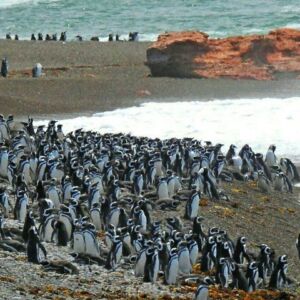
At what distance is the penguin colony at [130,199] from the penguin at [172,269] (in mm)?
11

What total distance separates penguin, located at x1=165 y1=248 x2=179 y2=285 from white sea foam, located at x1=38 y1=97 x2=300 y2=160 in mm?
12146

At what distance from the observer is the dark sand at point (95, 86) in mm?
29844

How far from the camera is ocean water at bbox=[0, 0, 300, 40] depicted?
5331 cm

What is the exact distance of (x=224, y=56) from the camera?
34.9 meters

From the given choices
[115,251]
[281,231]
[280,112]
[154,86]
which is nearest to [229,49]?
[154,86]

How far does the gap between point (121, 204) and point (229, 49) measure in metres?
20.0

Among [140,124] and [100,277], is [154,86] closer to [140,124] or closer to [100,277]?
[140,124]

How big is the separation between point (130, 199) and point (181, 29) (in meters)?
38.4

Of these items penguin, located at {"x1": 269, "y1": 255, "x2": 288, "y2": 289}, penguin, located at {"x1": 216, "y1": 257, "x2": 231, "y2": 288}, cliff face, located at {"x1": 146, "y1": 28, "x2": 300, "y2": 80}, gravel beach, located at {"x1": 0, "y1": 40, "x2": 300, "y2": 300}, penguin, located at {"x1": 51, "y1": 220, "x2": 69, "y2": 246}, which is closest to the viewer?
gravel beach, located at {"x1": 0, "y1": 40, "x2": 300, "y2": 300}

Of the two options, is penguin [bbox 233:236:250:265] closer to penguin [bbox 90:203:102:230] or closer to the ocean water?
penguin [bbox 90:203:102:230]

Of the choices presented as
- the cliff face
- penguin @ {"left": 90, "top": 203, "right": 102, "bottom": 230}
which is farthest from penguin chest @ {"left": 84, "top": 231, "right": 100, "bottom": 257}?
the cliff face

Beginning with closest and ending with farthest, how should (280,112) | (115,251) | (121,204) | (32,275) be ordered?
(32,275) → (115,251) → (121,204) → (280,112)

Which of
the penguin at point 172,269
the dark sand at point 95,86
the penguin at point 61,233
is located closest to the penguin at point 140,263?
the penguin at point 172,269

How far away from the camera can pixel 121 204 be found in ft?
51.7
